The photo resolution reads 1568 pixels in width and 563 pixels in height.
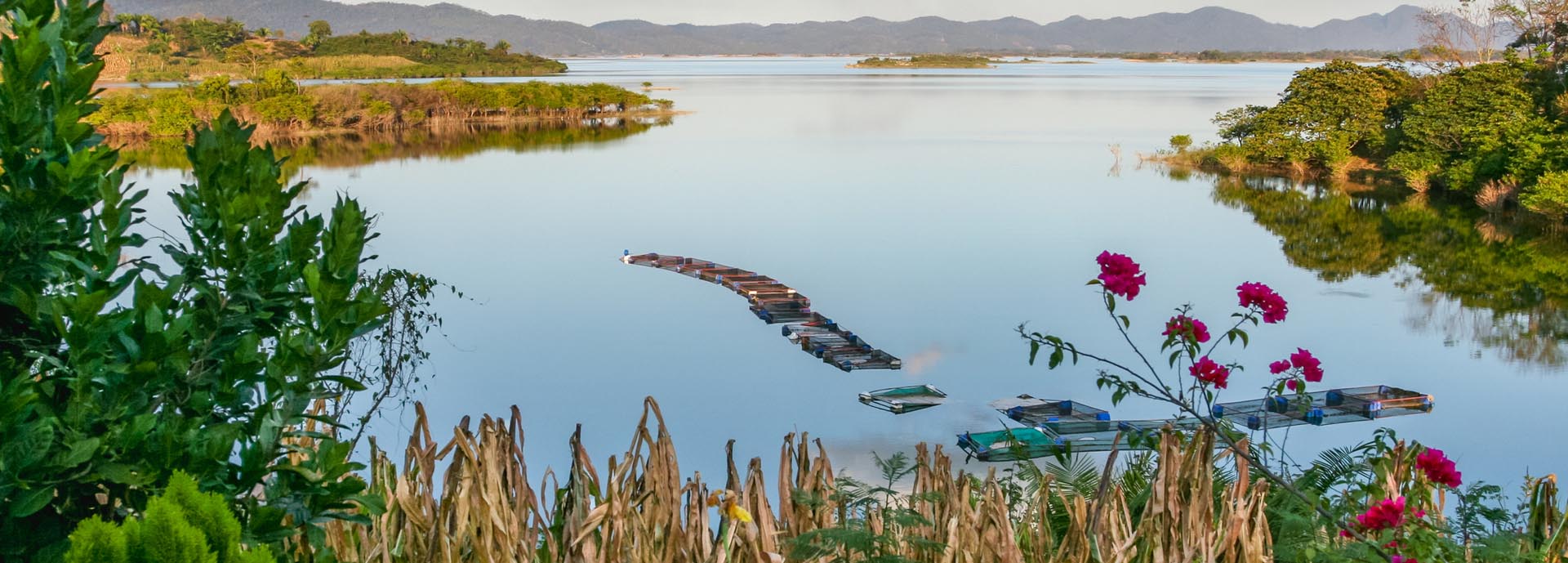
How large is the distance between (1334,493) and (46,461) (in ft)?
15.5

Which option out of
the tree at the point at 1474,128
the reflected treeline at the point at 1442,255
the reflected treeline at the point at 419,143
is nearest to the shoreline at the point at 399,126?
the reflected treeline at the point at 419,143

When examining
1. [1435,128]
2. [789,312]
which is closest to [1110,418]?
[789,312]

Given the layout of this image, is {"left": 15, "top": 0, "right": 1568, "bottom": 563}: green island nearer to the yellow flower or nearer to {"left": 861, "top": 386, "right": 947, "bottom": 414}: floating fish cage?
the yellow flower

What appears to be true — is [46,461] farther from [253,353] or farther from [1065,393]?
[1065,393]

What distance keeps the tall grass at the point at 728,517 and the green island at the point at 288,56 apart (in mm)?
59056

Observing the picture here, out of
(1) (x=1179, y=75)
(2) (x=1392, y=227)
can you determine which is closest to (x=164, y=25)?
(1) (x=1179, y=75)

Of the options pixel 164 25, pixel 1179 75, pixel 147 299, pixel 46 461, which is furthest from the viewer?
pixel 1179 75

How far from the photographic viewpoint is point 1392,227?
22.2 m

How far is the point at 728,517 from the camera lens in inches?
120

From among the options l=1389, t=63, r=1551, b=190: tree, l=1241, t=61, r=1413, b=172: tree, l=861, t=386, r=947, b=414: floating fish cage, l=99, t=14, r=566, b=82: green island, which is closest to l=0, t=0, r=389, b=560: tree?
l=861, t=386, r=947, b=414: floating fish cage

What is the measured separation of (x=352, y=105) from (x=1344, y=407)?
38829mm

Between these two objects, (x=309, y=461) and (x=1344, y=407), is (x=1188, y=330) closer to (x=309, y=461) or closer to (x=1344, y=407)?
(x=309, y=461)

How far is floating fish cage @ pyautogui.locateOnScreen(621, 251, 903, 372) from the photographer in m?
12.7

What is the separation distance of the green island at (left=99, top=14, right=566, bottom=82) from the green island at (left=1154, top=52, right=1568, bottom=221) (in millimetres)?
44100
